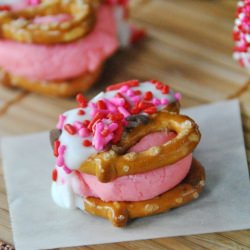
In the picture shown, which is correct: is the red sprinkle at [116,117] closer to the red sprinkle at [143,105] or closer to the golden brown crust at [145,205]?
the red sprinkle at [143,105]

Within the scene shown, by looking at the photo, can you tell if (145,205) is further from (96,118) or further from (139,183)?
(96,118)

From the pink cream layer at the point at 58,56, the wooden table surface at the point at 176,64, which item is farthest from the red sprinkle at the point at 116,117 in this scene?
the pink cream layer at the point at 58,56

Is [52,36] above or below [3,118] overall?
above

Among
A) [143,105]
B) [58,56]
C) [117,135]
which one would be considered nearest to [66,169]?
[117,135]

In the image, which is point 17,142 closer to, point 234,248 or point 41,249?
point 41,249

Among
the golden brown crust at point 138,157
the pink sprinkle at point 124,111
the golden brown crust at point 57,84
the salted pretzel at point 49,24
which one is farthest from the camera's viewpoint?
the golden brown crust at point 57,84

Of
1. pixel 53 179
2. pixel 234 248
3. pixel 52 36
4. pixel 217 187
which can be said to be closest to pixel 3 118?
pixel 52 36
